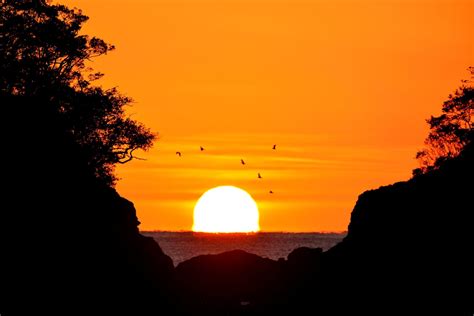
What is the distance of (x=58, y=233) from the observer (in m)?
61.0

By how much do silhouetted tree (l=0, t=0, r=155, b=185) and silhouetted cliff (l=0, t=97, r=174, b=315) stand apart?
17.4ft

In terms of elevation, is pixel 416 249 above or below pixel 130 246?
below

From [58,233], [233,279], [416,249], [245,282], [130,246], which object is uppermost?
[58,233]

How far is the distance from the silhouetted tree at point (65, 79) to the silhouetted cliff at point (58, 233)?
17.4ft

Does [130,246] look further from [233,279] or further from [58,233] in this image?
[233,279]

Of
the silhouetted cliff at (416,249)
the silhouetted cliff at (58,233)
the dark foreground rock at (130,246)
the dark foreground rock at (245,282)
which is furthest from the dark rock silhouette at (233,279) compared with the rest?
the silhouetted cliff at (58,233)

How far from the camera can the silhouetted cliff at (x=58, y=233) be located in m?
57.6

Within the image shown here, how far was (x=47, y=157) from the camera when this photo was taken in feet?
208

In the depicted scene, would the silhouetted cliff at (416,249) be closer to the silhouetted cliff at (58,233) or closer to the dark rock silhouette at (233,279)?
the silhouetted cliff at (58,233)

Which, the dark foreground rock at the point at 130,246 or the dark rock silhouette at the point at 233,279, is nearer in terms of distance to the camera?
the dark foreground rock at the point at 130,246

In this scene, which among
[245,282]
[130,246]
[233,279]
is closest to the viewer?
[130,246]

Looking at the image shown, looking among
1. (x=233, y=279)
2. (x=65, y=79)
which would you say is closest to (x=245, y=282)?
(x=233, y=279)

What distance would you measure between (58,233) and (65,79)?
19.4 metres

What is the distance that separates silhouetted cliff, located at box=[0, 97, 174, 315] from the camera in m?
57.6
